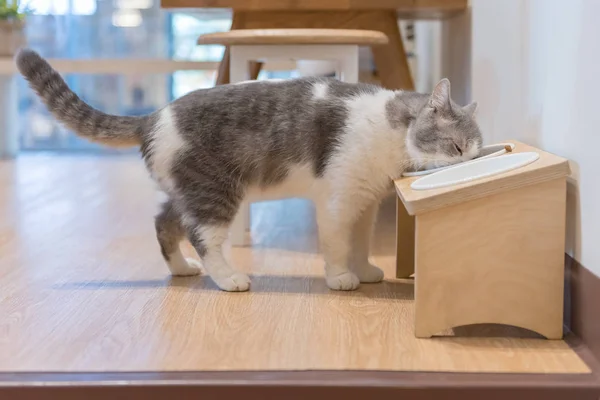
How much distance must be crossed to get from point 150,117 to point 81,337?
2.14 ft

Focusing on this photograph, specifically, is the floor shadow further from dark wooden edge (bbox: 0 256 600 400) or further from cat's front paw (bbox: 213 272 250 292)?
dark wooden edge (bbox: 0 256 600 400)

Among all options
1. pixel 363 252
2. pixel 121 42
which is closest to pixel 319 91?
pixel 363 252

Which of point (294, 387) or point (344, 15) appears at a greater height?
point (344, 15)

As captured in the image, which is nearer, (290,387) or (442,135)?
(290,387)

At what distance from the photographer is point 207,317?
170cm

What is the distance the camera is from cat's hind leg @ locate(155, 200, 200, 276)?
6.77 ft

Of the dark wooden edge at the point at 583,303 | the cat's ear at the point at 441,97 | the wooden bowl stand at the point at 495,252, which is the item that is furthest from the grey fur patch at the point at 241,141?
the dark wooden edge at the point at 583,303

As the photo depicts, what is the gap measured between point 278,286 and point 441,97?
0.63 m

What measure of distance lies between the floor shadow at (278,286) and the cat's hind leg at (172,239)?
31 mm

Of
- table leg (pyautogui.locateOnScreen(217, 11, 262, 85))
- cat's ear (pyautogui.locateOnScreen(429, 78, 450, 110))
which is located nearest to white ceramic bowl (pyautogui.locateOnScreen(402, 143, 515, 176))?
cat's ear (pyautogui.locateOnScreen(429, 78, 450, 110))

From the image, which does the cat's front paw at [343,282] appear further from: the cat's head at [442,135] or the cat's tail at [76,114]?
the cat's tail at [76,114]

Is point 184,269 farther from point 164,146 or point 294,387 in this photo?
point 294,387

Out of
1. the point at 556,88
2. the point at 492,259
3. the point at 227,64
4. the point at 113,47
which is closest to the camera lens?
the point at 492,259

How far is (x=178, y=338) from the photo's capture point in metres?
1.54
